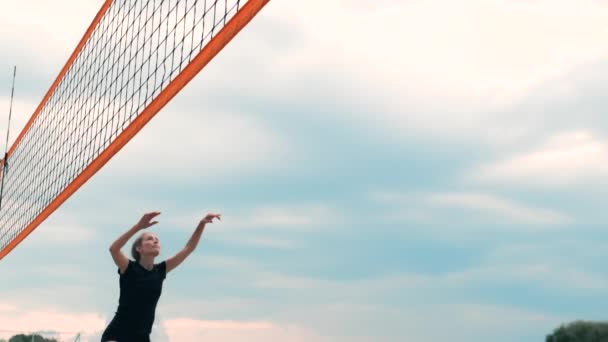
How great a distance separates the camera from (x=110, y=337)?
21.2ft

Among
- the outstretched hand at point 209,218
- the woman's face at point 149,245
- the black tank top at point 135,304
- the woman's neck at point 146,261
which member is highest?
the outstretched hand at point 209,218

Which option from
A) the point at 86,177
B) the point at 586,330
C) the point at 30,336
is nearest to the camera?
the point at 86,177

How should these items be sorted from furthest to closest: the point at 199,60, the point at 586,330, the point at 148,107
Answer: the point at 586,330 → the point at 148,107 → the point at 199,60

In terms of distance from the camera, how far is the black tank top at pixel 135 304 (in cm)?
647

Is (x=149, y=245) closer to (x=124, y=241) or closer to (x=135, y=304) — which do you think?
(x=124, y=241)

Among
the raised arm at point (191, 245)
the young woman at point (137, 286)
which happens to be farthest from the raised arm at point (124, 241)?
the raised arm at point (191, 245)

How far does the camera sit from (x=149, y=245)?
6617mm

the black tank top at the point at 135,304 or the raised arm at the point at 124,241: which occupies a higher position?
the raised arm at the point at 124,241

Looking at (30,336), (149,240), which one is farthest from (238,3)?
(30,336)

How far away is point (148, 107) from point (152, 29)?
3.17ft

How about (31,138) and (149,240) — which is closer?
(149,240)

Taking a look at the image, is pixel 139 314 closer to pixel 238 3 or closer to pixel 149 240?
pixel 149 240

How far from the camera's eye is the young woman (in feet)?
21.1

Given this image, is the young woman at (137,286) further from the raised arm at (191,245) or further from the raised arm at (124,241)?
the raised arm at (191,245)
